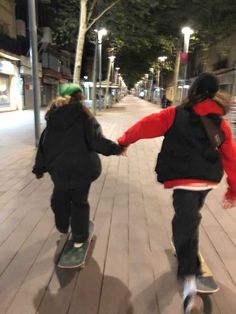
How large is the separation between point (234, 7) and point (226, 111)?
18.7m

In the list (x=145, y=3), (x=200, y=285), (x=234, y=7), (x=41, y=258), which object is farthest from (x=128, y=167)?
(x=234, y=7)

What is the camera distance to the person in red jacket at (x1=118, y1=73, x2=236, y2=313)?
2.72 m

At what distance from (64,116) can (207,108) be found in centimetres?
118

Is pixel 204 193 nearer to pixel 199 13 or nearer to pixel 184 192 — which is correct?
pixel 184 192

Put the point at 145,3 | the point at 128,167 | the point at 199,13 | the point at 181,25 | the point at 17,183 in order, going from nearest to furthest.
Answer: the point at 17,183 → the point at 128,167 → the point at 145,3 → the point at 199,13 → the point at 181,25

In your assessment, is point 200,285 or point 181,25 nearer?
point 200,285

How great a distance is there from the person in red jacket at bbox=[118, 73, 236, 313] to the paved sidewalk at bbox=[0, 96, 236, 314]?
1.18 feet

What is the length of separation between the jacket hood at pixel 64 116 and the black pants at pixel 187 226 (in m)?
1.06

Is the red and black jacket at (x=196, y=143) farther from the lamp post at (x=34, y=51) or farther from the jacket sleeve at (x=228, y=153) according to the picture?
the lamp post at (x=34, y=51)

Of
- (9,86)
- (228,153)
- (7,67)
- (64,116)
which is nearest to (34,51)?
(64,116)

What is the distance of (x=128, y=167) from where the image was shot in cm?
774

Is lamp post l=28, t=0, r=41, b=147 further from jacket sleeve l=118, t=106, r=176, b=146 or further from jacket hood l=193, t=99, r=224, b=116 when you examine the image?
jacket hood l=193, t=99, r=224, b=116

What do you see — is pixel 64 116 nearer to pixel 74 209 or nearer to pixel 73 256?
pixel 74 209

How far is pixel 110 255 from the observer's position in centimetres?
354
